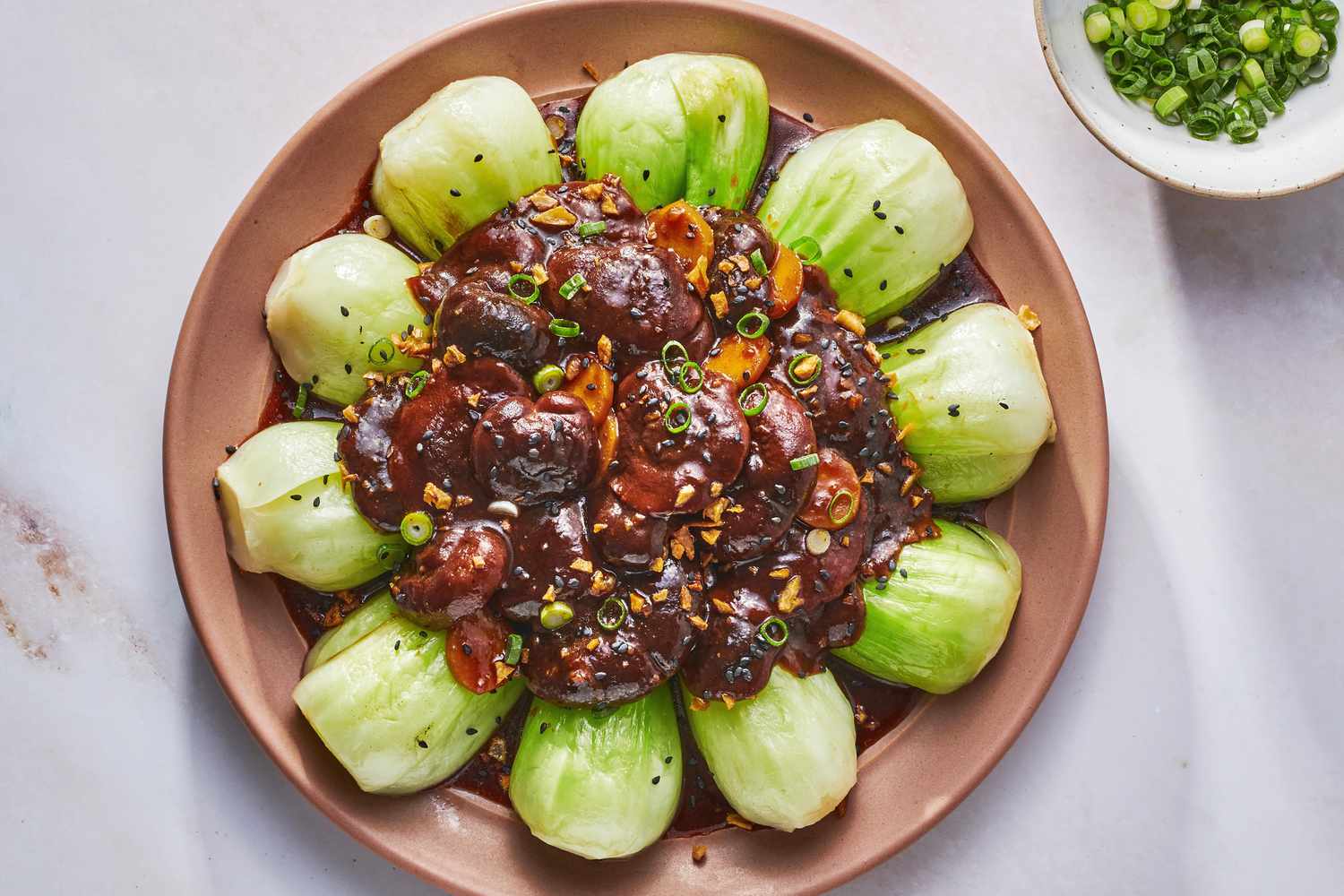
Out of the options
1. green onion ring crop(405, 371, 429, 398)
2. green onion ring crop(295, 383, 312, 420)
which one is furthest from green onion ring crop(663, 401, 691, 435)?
green onion ring crop(295, 383, 312, 420)

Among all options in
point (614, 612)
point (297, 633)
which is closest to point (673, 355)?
point (614, 612)

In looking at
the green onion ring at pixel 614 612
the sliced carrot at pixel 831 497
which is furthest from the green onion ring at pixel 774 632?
the green onion ring at pixel 614 612

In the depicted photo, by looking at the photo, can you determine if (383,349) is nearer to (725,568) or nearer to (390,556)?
(390,556)

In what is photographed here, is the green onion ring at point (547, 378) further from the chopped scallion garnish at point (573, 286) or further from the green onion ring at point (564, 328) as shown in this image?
the chopped scallion garnish at point (573, 286)

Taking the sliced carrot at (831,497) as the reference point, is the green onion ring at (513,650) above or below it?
below

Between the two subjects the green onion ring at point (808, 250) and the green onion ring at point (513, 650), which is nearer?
the green onion ring at point (513, 650)

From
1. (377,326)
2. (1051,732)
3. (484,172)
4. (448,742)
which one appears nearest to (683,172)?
(484,172)

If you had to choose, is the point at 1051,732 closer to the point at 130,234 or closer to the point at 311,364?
the point at 311,364
